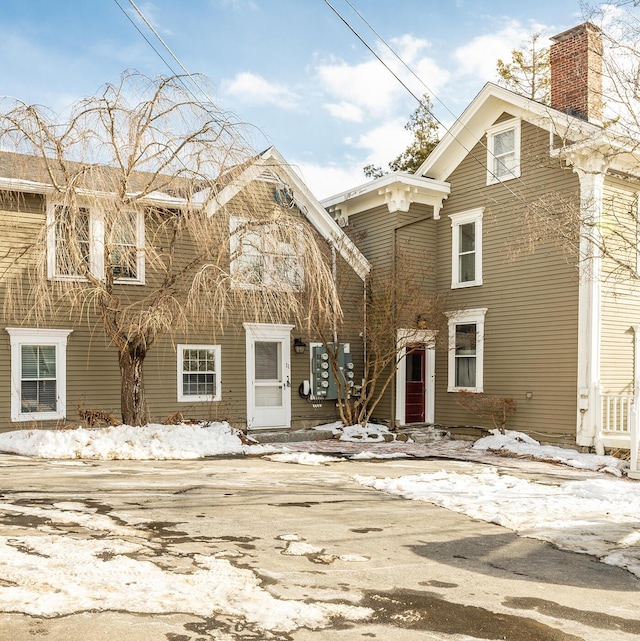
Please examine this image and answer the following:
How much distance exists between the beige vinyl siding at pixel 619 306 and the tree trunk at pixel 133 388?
905cm

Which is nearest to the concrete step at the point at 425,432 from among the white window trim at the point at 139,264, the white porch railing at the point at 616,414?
the white porch railing at the point at 616,414

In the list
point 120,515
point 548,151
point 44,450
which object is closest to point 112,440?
point 44,450

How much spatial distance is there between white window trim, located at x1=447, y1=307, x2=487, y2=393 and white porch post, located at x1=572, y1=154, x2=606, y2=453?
256 centimetres

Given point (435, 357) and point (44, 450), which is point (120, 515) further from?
point (435, 357)

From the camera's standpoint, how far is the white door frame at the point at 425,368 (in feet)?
50.8

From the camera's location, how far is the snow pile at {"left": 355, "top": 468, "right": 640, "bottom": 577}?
623 cm

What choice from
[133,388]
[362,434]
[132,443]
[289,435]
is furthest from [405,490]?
[362,434]

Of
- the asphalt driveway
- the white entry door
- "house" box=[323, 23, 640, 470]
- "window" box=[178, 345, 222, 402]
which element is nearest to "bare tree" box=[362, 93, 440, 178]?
"house" box=[323, 23, 640, 470]

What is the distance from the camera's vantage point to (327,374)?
15.8 metres

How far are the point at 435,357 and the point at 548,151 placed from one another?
556 cm

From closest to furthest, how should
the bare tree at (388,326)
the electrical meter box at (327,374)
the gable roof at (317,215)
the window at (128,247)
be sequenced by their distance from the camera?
the window at (128,247) < the bare tree at (388,326) < the gable roof at (317,215) < the electrical meter box at (327,374)

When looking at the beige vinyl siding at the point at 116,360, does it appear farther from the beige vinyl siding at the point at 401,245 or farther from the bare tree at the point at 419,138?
the bare tree at the point at 419,138

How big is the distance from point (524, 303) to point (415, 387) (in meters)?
3.60

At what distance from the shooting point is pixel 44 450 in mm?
10570
